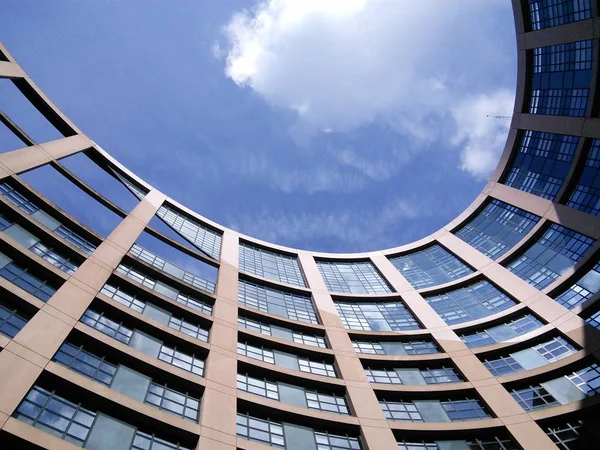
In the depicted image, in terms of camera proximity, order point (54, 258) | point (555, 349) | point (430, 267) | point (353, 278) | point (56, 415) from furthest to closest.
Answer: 1. point (430, 267)
2. point (353, 278)
3. point (555, 349)
4. point (54, 258)
5. point (56, 415)

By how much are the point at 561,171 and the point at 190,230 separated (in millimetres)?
35605

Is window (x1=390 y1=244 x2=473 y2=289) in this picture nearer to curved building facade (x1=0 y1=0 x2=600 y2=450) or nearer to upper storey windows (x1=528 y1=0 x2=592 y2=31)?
curved building facade (x1=0 y1=0 x2=600 y2=450)

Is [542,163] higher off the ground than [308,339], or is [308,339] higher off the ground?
[542,163]

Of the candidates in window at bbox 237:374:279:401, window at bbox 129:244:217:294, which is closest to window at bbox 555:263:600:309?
window at bbox 237:374:279:401

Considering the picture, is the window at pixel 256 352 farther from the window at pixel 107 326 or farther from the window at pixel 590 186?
the window at pixel 590 186

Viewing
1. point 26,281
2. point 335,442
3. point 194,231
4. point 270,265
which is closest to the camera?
point 26,281

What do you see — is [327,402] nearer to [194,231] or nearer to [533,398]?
[533,398]

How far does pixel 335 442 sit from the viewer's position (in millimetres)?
24141

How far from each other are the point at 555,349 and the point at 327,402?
17155mm

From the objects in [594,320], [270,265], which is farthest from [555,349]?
[270,265]

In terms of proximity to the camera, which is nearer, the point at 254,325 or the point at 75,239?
the point at 75,239

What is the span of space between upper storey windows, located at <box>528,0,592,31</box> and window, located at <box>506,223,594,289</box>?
59.5 feet

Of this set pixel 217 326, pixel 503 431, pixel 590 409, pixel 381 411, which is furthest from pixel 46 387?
pixel 590 409

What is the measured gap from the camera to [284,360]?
30.0m
